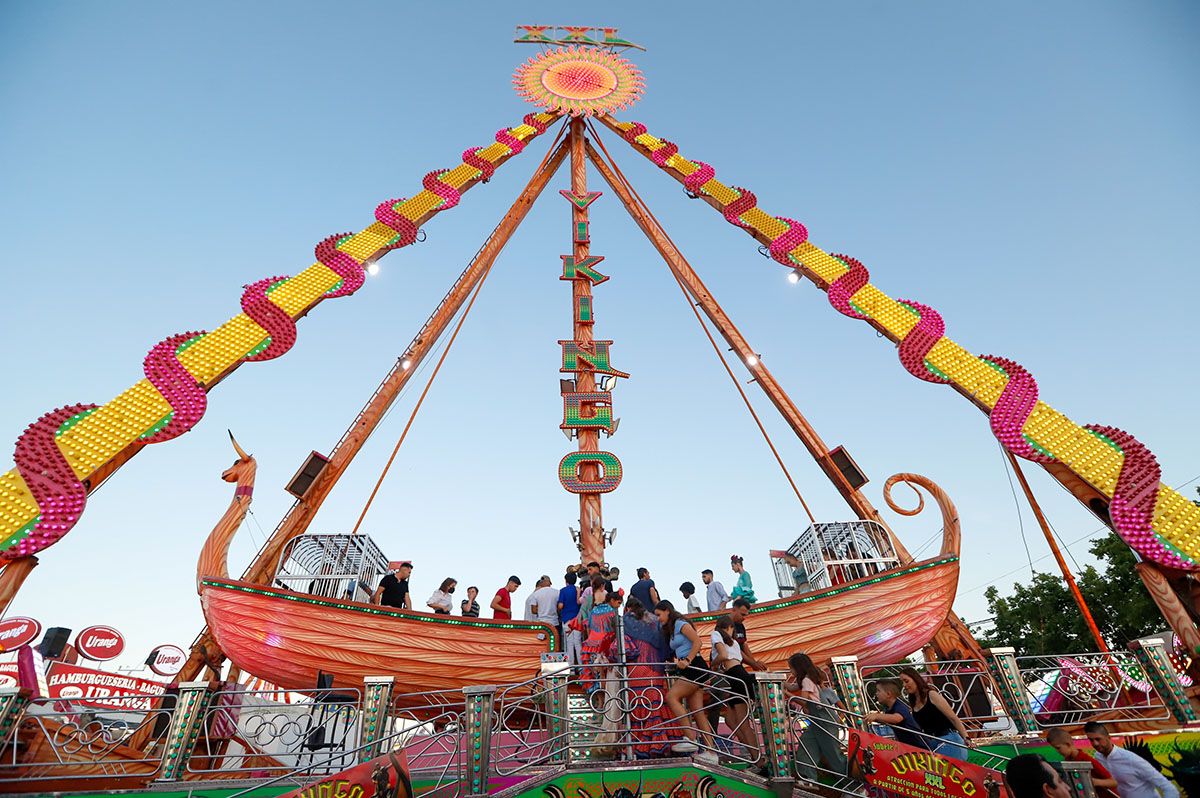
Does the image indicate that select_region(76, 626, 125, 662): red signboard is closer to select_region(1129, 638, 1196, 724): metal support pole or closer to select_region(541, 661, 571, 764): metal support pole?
select_region(541, 661, 571, 764): metal support pole

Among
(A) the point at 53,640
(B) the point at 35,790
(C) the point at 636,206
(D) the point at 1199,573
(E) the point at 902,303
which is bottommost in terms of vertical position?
(B) the point at 35,790

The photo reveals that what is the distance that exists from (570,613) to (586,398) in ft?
13.0

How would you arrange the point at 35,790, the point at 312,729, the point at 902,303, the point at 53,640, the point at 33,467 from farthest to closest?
1. the point at 53,640
2. the point at 902,303
3. the point at 33,467
4. the point at 312,729
5. the point at 35,790

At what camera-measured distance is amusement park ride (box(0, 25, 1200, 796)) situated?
6.62 m

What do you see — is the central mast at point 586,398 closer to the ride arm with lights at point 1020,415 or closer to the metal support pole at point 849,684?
the ride arm with lights at point 1020,415

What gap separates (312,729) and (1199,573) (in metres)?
9.69

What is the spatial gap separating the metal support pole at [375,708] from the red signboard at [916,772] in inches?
→ 163

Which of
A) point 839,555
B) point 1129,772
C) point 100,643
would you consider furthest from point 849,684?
point 100,643

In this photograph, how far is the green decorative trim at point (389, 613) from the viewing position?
21.6 ft

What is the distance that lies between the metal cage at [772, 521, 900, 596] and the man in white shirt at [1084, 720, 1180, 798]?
413 centimetres

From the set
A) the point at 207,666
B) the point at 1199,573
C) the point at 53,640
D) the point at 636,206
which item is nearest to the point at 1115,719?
the point at 1199,573

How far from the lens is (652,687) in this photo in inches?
221

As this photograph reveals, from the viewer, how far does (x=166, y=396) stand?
716 cm

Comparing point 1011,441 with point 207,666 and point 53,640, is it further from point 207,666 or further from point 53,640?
point 53,640
